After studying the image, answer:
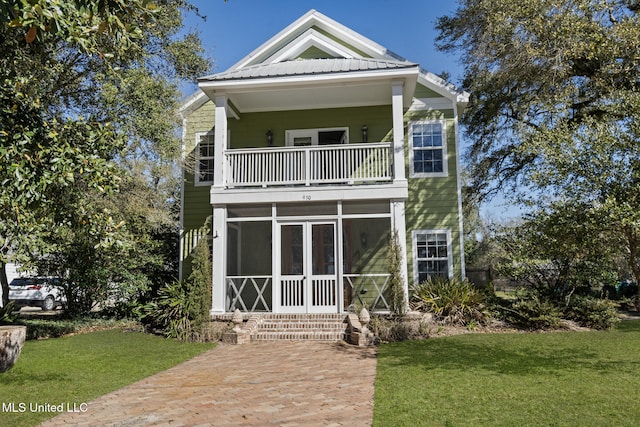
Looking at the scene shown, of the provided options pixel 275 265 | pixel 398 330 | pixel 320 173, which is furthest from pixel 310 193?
pixel 398 330

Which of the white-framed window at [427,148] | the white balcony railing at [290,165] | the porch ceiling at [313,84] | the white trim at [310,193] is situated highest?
the porch ceiling at [313,84]

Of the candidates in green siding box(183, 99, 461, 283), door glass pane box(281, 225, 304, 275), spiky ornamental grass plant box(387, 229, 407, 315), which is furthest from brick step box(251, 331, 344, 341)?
green siding box(183, 99, 461, 283)

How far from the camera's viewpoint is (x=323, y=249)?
44.0 ft

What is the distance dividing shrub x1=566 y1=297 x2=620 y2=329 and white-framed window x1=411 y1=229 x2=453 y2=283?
3.34 meters

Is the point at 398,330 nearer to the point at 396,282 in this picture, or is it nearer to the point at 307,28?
the point at 396,282

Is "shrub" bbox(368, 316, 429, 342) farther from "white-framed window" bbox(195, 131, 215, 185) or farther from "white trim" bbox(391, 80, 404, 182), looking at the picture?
"white-framed window" bbox(195, 131, 215, 185)

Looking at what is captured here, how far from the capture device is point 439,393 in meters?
6.09

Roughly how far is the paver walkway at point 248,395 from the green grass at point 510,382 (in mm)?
415

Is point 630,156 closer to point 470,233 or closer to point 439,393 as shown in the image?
point 439,393

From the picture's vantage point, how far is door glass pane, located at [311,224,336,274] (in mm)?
13172

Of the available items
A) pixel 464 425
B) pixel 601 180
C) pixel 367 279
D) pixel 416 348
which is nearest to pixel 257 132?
pixel 367 279

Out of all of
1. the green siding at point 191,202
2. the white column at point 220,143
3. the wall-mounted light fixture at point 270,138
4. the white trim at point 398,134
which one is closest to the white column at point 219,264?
the white column at point 220,143

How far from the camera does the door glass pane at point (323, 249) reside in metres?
13.2

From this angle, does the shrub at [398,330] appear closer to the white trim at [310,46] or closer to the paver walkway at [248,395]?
the paver walkway at [248,395]
